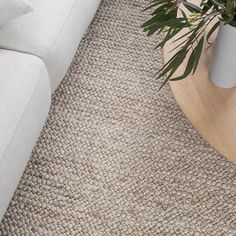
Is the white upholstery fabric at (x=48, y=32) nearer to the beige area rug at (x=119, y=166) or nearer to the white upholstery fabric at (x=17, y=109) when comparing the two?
the white upholstery fabric at (x=17, y=109)

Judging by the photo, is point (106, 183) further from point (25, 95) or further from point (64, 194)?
point (25, 95)

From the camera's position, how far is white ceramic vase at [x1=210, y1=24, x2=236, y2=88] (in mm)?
979

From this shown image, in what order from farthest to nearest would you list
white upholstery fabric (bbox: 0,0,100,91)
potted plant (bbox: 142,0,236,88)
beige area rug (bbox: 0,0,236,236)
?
beige area rug (bbox: 0,0,236,236), white upholstery fabric (bbox: 0,0,100,91), potted plant (bbox: 142,0,236,88)

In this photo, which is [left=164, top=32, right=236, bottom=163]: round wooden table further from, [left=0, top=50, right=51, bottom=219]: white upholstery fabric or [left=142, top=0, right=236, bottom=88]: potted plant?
[left=0, top=50, right=51, bottom=219]: white upholstery fabric

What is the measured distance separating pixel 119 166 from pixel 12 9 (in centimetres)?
56

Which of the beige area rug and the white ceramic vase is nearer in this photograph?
the white ceramic vase

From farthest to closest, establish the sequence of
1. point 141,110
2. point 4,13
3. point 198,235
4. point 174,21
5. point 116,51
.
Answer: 1. point 116,51
2. point 141,110
3. point 198,235
4. point 4,13
5. point 174,21

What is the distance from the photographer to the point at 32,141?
113 cm

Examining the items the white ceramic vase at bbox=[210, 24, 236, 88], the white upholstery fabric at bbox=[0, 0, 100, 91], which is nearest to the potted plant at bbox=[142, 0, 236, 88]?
the white ceramic vase at bbox=[210, 24, 236, 88]

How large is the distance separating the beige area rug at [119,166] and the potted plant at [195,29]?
0.34 meters

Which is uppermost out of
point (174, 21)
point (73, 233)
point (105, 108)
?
point (174, 21)

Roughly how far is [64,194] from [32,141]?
230 mm

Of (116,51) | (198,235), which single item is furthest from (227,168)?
(116,51)

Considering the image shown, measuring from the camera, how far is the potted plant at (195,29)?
88 cm
